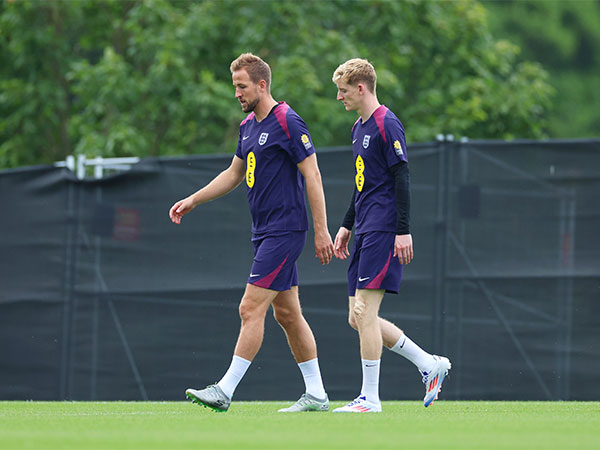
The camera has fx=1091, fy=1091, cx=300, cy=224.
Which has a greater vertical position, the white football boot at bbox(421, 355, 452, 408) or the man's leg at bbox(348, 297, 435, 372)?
the man's leg at bbox(348, 297, 435, 372)

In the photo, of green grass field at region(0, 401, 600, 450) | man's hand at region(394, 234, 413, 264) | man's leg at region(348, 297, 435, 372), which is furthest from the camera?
man's leg at region(348, 297, 435, 372)

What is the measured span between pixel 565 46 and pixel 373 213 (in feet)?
92.0

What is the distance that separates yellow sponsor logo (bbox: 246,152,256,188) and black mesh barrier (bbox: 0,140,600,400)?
2.43 meters

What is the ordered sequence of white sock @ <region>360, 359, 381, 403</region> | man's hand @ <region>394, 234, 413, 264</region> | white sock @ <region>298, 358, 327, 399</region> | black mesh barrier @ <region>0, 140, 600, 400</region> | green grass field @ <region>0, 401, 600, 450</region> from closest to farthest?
green grass field @ <region>0, 401, 600, 450</region> < man's hand @ <region>394, 234, 413, 264</region> < white sock @ <region>360, 359, 381, 403</region> < white sock @ <region>298, 358, 327, 399</region> < black mesh barrier @ <region>0, 140, 600, 400</region>

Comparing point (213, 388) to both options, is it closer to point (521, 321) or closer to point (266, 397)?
point (266, 397)

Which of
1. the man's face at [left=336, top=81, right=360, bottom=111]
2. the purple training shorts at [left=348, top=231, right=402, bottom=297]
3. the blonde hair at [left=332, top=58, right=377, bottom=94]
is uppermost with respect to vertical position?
the blonde hair at [left=332, top=58, right=377, bottom=94]

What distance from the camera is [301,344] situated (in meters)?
6.52

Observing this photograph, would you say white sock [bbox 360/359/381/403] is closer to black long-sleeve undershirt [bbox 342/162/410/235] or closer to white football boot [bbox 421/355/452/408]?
white football boot [bbox 421/355/452/408]

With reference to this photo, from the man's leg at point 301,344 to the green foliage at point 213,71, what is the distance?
8519 mm

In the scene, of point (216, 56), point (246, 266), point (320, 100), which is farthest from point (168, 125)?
point (246, 266)

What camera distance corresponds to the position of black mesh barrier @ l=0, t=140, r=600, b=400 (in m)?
8.48

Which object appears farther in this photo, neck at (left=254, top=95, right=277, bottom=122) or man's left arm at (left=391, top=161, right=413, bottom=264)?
neck at (left=254, top=95, right=277, bottom=122)

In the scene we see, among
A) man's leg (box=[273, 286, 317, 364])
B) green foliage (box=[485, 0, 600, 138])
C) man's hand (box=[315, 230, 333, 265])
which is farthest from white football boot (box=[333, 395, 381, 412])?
green foliage (box=[485, 0, 600, 138])

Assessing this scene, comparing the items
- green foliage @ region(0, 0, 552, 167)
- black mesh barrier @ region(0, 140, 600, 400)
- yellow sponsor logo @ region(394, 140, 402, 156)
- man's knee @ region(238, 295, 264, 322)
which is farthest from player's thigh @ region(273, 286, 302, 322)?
green foliage @ region(0, 0, 552, 167)
